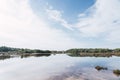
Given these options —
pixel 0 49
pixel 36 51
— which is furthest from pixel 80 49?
pixel 0 49

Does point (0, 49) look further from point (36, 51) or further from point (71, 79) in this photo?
point (71, 79)

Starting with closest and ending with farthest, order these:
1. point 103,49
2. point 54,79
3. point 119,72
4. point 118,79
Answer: point 118,79
point 54,79
point 119,72
point 103,49

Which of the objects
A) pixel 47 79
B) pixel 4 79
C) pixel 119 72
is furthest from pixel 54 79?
pixel 119 72

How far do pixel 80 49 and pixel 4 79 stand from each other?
431ft

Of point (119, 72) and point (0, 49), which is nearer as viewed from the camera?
point (119, 72)

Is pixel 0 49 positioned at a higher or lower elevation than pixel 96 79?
higher

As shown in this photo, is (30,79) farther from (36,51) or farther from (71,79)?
(36,51)

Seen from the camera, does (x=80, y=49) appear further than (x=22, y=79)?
Yes

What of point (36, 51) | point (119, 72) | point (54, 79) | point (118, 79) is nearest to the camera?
point (118, 79)

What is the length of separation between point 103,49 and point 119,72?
11049 centimetres

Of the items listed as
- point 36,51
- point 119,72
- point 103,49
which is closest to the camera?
point 119,72

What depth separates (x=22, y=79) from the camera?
78.2 feet

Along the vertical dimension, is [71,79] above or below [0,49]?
below

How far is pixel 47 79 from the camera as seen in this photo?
23484 mm
